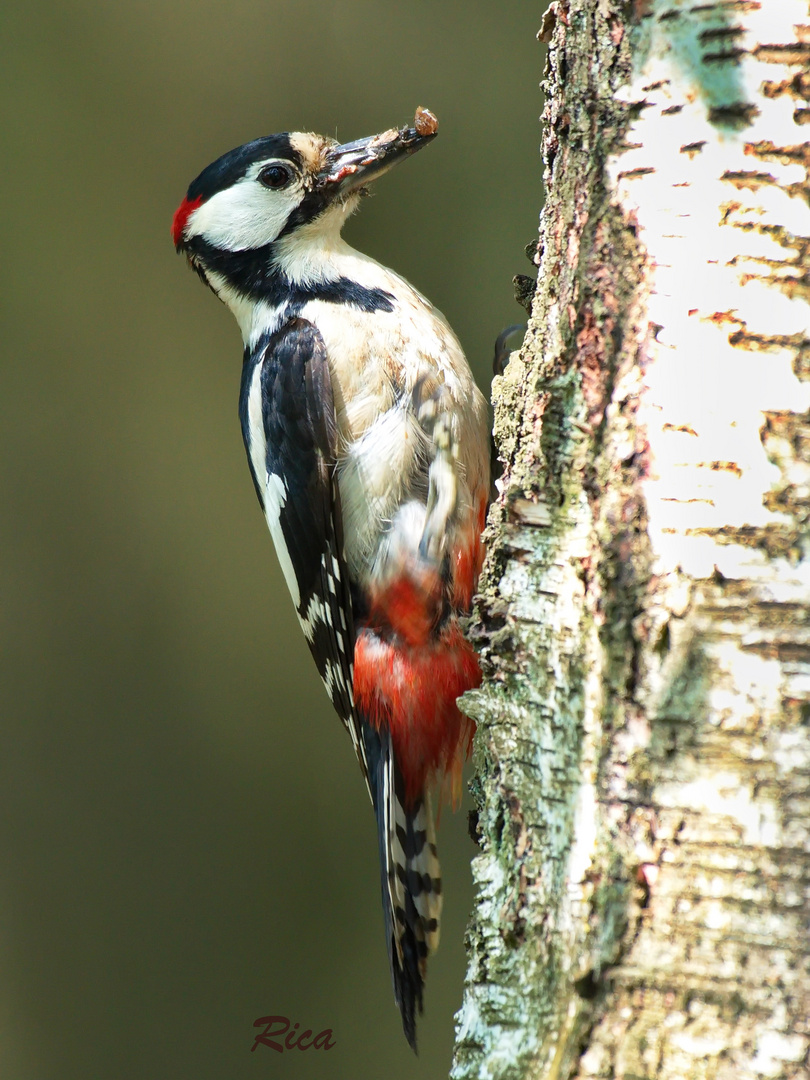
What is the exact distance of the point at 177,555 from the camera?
4.01 m

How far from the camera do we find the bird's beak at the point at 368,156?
95.3 inches

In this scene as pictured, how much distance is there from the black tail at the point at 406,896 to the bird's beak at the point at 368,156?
1.42m

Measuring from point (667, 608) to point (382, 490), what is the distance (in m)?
1.09

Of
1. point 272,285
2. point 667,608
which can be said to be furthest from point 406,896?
point 272,285

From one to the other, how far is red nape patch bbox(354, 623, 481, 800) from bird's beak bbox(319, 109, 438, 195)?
1112 mm

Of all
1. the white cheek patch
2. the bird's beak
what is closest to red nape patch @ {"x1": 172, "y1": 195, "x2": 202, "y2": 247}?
the white cheek patch

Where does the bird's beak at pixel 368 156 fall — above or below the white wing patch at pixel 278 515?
above

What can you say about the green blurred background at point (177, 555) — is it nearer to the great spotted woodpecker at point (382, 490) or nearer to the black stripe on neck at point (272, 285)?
the black stripe on neck at point (272, 285)

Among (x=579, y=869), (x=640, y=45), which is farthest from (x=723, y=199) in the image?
(x=579, y=869)

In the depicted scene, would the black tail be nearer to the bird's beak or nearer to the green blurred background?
the bird's beak

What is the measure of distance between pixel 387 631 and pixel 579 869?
1.11 metres

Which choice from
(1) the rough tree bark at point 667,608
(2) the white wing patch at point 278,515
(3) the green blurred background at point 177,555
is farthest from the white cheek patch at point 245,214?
(3) the green blurred background at point 177,555

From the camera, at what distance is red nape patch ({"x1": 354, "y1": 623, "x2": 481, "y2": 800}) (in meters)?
2.23

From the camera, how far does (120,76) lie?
390 cm
